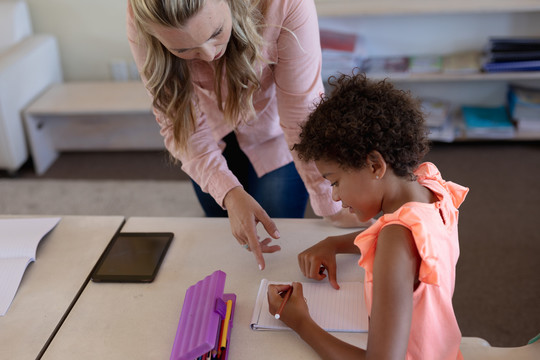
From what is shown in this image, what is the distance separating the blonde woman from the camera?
1094 mm

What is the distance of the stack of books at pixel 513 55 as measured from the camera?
2.76 metres

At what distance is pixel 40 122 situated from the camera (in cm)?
298

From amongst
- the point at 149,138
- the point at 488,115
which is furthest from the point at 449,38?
the point at 149,138

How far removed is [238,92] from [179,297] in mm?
514

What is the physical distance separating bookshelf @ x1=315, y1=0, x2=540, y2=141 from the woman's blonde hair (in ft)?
5.21

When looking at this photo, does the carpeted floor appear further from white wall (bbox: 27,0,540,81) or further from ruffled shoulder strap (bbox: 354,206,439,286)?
ruffled shoulder strap (bbox: 354,206,439,286)

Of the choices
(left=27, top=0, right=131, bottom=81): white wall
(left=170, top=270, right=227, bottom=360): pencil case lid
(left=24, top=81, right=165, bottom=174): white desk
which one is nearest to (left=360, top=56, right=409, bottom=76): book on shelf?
(left=24, top=81, right=165, bottom=174): white desk

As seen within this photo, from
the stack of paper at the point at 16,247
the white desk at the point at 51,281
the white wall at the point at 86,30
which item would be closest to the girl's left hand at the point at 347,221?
the white desk at the point at 51,281

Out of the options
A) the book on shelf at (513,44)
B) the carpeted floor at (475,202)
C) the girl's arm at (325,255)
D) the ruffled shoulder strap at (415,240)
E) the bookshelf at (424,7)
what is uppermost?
the bookshelf at (424,7)

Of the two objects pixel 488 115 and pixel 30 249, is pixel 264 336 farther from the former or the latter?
pixel 488 115

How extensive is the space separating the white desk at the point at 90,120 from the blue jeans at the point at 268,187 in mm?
1408

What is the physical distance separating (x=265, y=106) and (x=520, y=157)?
1.95 m

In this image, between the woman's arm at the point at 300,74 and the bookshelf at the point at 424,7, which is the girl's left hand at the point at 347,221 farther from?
the bookshelf at the point at 424,7

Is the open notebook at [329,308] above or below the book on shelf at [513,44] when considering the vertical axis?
below
